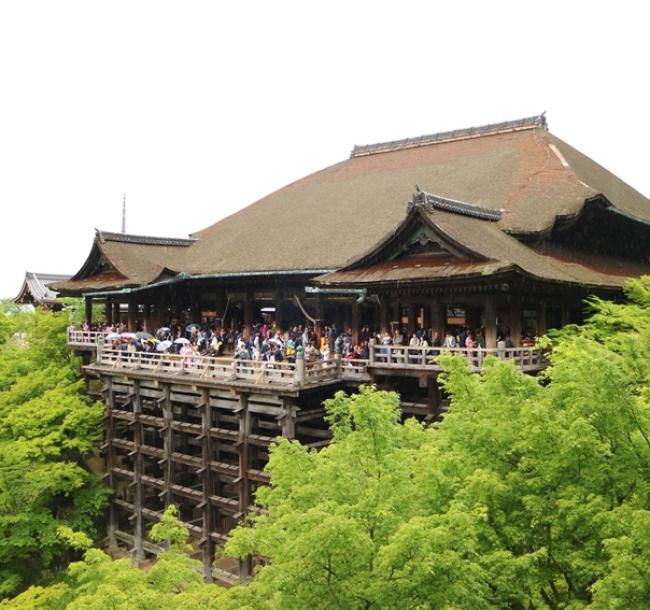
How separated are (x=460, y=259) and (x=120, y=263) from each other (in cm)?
1875

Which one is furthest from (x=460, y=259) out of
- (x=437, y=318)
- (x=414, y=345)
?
(x=414, y=345)

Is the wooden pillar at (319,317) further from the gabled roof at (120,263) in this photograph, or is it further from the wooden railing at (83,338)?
the wooden railing at (83,338)

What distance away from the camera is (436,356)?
18969mm

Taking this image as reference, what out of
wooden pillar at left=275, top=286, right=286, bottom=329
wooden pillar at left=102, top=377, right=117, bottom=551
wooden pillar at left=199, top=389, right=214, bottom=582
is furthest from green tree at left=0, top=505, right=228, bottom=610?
wooden pillar at left=275, top=286, right=286, bottom=329

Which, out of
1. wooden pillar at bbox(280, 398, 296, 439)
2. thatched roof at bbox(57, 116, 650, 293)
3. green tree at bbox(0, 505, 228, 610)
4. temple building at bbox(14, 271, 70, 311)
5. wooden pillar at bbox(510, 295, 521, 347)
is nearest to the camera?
green tree at bbox(0, 505, 228, 610)

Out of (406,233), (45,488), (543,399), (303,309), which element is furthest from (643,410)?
(45,488)

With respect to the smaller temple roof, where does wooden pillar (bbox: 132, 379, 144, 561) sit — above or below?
below

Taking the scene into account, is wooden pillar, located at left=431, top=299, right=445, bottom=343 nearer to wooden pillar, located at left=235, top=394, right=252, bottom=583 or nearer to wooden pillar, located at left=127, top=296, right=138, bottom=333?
wooden pillar, located at left=235, top=394, right=252, bottom=583

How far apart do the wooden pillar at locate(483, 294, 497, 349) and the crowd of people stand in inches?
17.8

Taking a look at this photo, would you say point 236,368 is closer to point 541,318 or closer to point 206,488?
point 206,488

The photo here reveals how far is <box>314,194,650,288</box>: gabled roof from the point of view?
18.3m

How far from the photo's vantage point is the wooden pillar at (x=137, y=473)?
2547 centimetres

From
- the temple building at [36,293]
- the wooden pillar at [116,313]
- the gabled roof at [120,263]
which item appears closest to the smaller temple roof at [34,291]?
the temple building at [36,293]

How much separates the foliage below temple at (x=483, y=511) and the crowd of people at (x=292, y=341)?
646 cm
